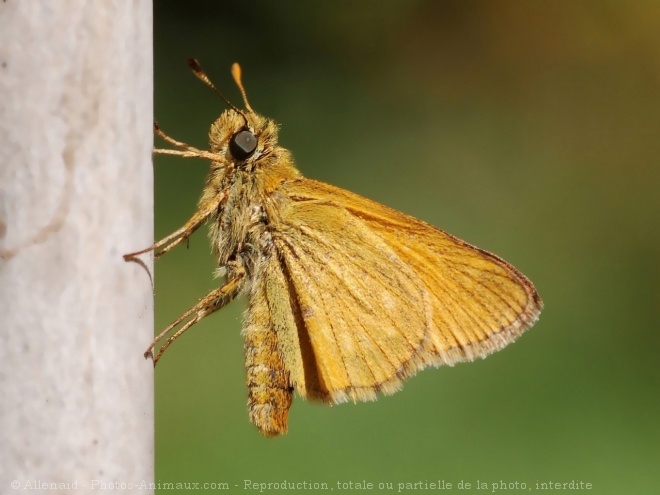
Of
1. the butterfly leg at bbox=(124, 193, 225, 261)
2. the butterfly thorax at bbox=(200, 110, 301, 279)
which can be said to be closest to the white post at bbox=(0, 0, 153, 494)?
the butterfly leg at bbox=(124, 193, 225, 261)

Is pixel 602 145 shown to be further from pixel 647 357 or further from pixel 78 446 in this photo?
pixel 78 446

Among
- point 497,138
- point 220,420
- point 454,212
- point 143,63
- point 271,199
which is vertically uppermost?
point 497,138

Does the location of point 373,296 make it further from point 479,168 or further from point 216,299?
point 479,168

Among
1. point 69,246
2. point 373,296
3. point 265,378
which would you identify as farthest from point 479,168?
point 69,246

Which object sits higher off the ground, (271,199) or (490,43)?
(490,43)

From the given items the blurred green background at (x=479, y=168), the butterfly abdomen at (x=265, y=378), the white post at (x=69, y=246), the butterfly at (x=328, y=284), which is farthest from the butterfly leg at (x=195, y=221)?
the blurred green background at (x=479, y=168)

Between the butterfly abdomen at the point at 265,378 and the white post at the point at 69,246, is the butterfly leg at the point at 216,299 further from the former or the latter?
the white post at the point at 69,246

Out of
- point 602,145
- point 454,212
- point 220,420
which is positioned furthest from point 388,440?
point 602,145
